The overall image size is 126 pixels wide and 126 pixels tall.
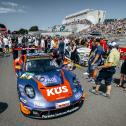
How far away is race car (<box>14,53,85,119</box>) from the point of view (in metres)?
5.49

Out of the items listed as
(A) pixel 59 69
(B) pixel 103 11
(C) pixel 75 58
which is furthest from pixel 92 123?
(B) pixel 103 11

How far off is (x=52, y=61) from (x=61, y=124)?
2.83 metres

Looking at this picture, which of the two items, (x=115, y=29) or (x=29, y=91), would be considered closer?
(x=29, y=91)

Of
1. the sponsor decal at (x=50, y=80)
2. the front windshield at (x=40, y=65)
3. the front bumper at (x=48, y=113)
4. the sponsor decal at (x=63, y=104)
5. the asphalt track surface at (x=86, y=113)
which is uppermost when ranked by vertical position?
the front windshield at (x=40, y=65)

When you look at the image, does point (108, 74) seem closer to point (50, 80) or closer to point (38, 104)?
point (50, 80)

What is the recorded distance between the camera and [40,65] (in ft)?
24.1

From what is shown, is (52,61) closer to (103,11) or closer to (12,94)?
(12,94)

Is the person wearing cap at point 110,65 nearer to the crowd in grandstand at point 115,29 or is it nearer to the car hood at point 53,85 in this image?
the car hood at point 53,85

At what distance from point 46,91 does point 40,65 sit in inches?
62.8

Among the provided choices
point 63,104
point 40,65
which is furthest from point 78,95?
point 40,65

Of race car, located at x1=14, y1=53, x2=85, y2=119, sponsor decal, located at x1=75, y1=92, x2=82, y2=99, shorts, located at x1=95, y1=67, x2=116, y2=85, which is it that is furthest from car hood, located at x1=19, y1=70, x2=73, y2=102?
shorts, located at x1=95, y1=67, x2=116, y2=85

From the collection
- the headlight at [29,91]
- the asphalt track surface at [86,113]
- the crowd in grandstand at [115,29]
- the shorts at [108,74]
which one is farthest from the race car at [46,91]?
the crowd in grandstand at [115,29]

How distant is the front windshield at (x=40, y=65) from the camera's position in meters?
7.12

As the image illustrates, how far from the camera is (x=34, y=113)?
547 cm
